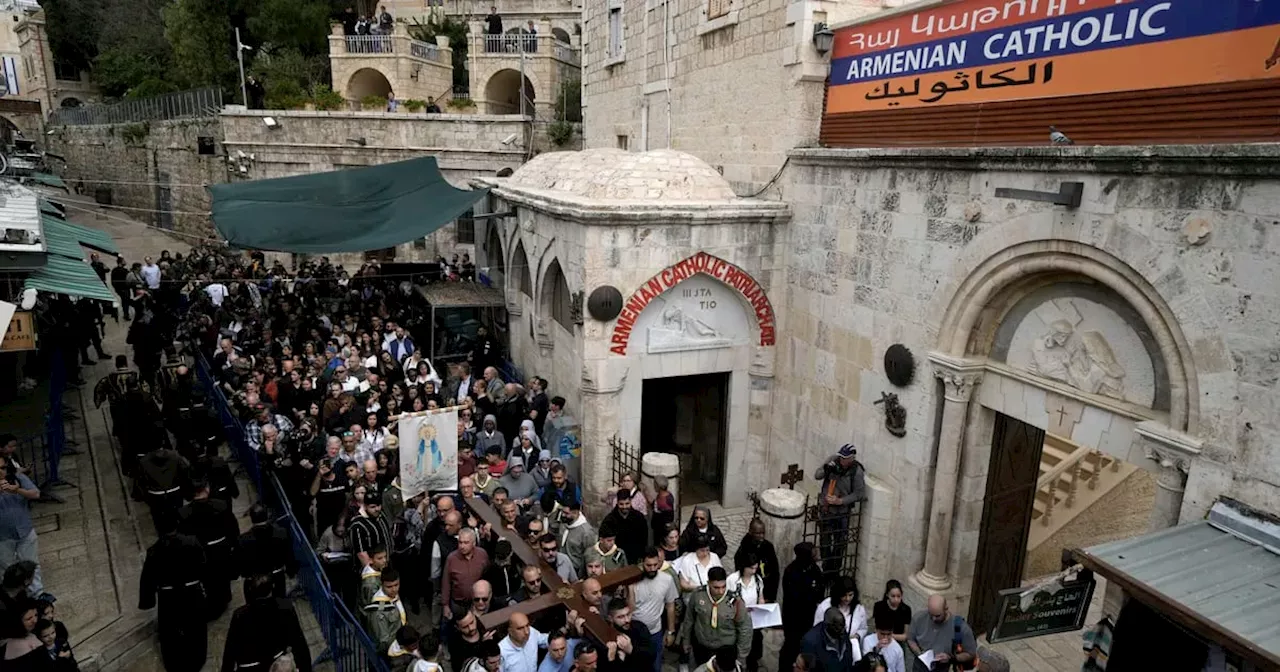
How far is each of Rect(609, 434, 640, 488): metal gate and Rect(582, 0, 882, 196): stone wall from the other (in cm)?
377

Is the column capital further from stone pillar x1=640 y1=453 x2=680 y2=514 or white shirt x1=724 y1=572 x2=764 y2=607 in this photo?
stone pillar x1=640 y1=453 x2=680 y2=514

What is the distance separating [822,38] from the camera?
8.67 metres

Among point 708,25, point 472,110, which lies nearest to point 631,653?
point 708,25

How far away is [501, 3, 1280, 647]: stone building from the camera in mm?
4863

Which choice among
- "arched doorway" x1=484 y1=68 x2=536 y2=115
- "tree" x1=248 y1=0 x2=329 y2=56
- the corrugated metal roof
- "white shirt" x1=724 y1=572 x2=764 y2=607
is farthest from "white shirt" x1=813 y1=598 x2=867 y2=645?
"tree" x1=248 y1=0 x2=329 y2=56

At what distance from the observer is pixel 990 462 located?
23.2 ft

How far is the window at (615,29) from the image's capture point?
14.4 metres

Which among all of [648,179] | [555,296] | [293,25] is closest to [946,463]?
[648,179]

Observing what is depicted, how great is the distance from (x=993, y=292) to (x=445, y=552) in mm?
5169

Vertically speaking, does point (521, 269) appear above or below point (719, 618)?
above

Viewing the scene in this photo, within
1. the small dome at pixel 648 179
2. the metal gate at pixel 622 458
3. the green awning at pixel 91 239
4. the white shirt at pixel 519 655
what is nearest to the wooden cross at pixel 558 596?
the white shirt at pixel 519 655

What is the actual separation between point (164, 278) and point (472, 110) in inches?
368

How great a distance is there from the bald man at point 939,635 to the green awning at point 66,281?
8733 millimetres

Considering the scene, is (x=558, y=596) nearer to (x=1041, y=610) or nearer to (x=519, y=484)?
(x=519, y=484)
